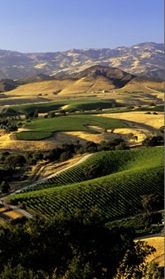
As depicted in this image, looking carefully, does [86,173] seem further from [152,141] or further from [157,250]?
[157,250]

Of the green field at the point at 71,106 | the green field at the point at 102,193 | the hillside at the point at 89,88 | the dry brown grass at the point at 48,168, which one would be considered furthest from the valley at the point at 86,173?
the hillside at the point at 89,88

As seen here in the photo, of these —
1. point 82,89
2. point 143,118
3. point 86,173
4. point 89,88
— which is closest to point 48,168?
point 86,173

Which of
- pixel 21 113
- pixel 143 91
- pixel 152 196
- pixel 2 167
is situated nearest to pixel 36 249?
pixel 152 196

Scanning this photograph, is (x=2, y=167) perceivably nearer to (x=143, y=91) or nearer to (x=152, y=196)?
(x=152, y=196)

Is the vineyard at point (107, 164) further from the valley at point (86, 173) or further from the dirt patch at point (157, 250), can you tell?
the dirt patch at point (157, 250)

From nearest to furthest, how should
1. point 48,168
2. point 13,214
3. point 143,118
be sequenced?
point 13,214, point 48,168, point 143,118

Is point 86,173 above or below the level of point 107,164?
above

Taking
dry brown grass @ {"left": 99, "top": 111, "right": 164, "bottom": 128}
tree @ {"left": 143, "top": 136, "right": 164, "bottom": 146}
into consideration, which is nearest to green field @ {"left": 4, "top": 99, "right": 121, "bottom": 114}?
dry brown grass @ {"left": 99, "top": 111, "right": 164, "bottom": 128}
